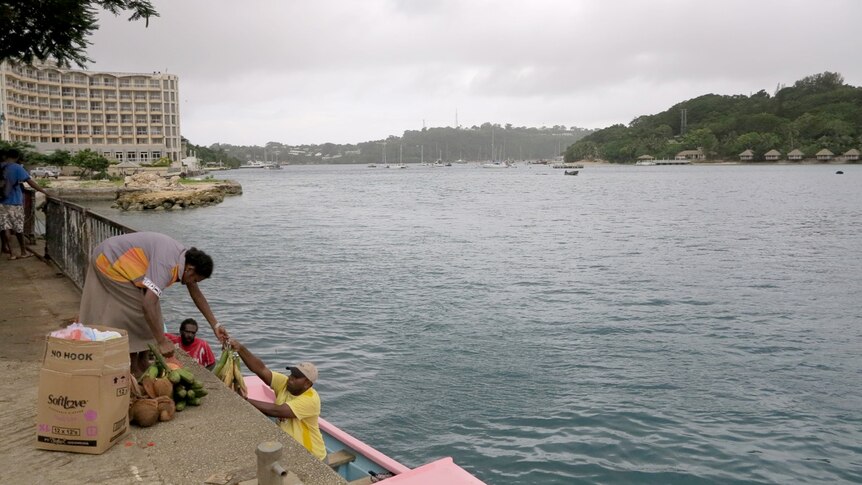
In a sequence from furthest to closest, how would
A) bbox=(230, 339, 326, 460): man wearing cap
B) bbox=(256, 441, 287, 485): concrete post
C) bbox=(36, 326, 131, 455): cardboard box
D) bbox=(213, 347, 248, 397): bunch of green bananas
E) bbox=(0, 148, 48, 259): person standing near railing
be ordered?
bbox=(0, 148, 48, 259): person standing near railing < bbox=(213, 347, 248, 397): bunch of green bananas < bbox=(230, 339, 326, 460): man wearing cap < bbox=(36, 326, 131, 455): cardboard box < bbox=(256, 441, 287, 485): concrete post

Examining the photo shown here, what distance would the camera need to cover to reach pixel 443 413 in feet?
35.8

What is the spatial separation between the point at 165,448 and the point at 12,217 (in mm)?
10059

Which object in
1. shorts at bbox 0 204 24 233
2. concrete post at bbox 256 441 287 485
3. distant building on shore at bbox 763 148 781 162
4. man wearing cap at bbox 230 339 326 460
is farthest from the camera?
distant building on shore at bbox 763 148 781 162

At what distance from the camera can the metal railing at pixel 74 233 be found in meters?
9.53


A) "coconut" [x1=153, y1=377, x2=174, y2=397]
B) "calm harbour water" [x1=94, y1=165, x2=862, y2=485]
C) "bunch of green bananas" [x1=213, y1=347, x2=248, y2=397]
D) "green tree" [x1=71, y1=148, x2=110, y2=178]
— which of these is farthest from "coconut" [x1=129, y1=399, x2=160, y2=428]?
"green tree" [x1=71, y1=148, x2=110, y2=178]

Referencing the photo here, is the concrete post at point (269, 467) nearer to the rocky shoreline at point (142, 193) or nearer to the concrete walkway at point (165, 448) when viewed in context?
the concrete walkway at point (165, 448)

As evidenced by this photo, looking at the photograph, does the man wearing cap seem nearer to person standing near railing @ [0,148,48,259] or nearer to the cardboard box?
the cardboard box

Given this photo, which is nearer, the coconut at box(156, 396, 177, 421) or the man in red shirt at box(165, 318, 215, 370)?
the coconut at box(156, 396, 177, 421)

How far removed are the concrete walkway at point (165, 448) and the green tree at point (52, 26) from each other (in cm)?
806

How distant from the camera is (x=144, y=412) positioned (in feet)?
17.6

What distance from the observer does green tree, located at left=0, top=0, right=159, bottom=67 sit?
12.6 metres

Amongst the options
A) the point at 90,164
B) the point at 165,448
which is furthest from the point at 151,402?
the point at 90,164

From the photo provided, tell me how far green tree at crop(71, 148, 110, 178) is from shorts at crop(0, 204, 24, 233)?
241 ft

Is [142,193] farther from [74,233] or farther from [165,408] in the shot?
[165,408]
